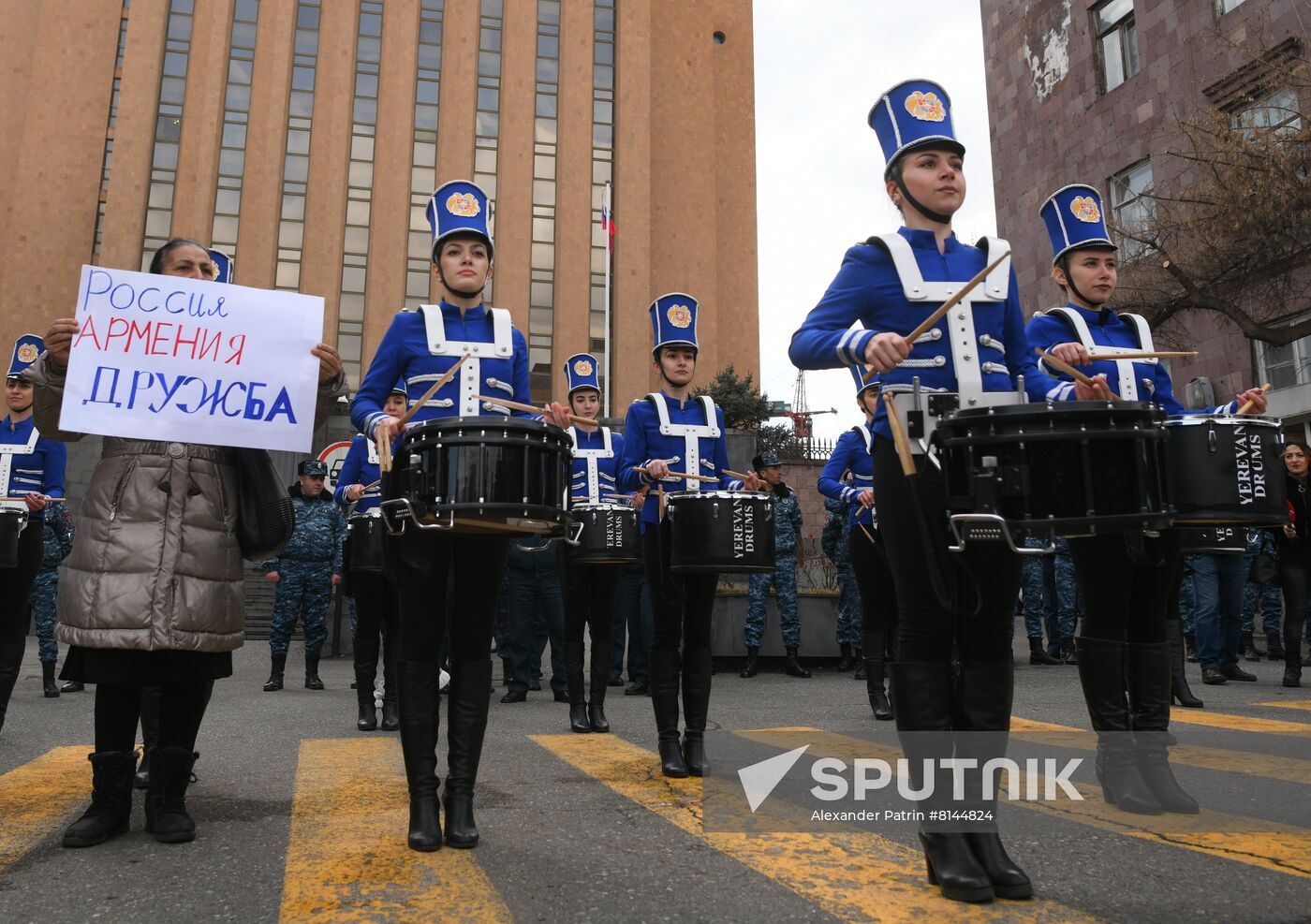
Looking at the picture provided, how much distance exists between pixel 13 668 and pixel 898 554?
207 inches

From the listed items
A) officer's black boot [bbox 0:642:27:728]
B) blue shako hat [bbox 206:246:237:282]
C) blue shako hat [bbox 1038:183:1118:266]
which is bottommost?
officer's black boot [bbox 0:642:27:728]

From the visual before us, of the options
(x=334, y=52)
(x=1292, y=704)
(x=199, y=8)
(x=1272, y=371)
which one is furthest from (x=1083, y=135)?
(x=199, y=8)

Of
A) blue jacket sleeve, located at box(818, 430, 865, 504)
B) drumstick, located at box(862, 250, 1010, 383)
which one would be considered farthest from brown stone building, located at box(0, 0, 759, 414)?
drumstick, located at box(862, 250, 1010, 383)

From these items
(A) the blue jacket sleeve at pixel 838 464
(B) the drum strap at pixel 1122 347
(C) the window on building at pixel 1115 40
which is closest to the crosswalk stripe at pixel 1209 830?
(B) the drum strap at pixel 1122 347

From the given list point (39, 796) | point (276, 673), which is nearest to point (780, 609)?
point (276, 673)

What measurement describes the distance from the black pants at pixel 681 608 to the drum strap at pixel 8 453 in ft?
17.2

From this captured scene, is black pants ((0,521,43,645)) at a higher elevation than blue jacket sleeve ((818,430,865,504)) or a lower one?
lower

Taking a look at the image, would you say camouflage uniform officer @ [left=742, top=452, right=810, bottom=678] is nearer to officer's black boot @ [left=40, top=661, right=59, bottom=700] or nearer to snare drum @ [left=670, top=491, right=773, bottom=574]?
snare drum @ [left=670, top=491, right=773, bottom=574]

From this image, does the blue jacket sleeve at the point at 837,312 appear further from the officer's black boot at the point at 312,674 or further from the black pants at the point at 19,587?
the officer's black boot at the point at 312,674

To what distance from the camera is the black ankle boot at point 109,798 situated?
3354 mm

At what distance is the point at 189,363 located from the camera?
367 cm

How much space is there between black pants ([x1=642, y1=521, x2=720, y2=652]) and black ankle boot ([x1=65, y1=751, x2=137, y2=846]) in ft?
7.67

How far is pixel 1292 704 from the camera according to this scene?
7.25 m

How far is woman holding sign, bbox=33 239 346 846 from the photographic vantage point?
133 inches
